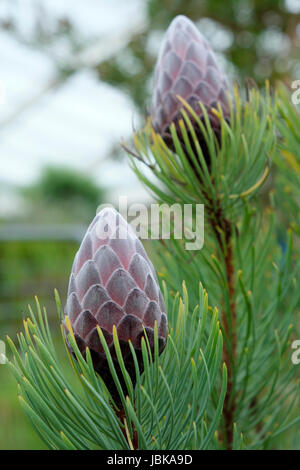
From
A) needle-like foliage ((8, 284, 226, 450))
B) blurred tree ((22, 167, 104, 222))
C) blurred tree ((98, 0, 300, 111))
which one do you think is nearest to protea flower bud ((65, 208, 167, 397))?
needle-like foliage ((8, 284, 226, 450))

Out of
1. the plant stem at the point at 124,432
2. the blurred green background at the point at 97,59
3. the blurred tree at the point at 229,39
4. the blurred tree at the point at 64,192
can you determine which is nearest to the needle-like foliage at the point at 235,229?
the plant stem at the point at 124,432

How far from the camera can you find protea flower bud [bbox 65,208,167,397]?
25 cm

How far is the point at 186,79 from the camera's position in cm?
37

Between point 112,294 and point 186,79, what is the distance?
0.20m

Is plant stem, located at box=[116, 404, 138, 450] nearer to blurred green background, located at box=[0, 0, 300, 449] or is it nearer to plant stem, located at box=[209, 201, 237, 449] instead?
plant stem, located at box=[209, 201, 237, 449]

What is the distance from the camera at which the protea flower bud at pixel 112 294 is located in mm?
251

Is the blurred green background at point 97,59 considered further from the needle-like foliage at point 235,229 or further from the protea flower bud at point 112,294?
the protea flower bud at point 112,294

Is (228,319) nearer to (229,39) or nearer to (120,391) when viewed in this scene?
(120,391)

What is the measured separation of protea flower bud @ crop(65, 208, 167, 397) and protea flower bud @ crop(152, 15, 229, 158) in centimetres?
15

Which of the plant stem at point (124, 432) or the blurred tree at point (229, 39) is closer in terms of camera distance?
the plant stem at point (124, 432)

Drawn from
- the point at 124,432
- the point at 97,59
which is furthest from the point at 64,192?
the point at 124,432

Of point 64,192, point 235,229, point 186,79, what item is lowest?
point 235,229

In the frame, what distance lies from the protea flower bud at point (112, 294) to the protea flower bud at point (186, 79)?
0.15 m
